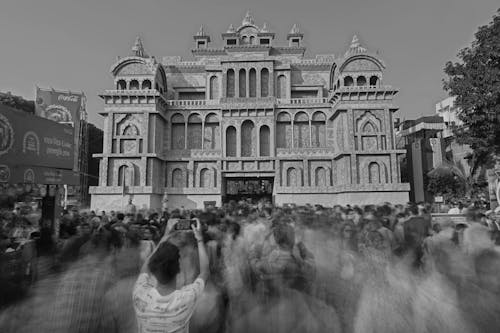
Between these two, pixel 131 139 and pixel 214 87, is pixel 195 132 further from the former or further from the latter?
pixel 131 139

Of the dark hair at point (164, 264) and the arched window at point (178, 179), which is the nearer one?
the dark hair at point (164, 264)

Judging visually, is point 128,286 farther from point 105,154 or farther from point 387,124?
point 387,124

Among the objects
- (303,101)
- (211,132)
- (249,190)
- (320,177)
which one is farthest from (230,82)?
(320,177)

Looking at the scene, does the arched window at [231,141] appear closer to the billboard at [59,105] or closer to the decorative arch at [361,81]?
the decorative arch at [361,81]

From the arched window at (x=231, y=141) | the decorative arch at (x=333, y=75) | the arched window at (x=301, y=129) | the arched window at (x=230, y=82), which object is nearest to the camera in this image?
the arched window at (x=231, y=141)

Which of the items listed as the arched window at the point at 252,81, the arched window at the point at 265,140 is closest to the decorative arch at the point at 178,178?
the arched window at the point at 265,140

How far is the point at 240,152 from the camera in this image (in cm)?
3375

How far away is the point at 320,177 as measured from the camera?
111 feet

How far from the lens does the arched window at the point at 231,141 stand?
113 feet

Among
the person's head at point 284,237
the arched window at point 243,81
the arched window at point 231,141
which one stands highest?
the arched window at point 243,81

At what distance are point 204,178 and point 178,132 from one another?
19.8ft

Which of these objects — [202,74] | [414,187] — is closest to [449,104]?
[414,187]

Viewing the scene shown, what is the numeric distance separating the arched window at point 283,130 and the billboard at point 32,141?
24552 millimetres

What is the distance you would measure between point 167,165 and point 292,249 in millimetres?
30266
